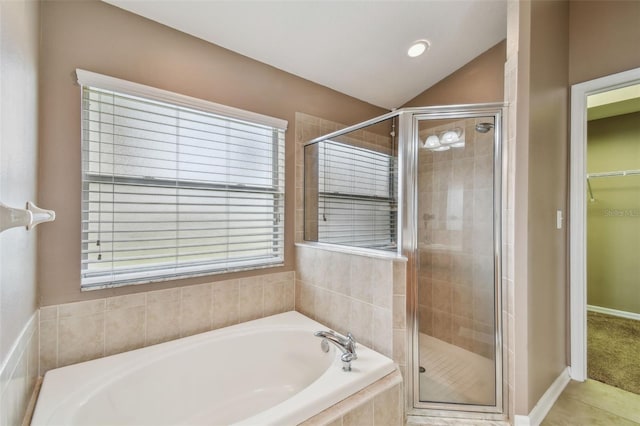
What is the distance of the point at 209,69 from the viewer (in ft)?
6.21

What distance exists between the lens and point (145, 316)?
163 cm

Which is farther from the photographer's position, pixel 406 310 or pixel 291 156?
pixel 291 156

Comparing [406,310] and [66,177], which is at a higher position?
[66,177]

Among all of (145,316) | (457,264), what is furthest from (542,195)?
(145,316)

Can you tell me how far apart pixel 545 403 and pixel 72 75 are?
10.7ft

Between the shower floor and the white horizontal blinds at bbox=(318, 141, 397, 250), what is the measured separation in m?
0.77

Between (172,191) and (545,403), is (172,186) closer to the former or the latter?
(172,191)

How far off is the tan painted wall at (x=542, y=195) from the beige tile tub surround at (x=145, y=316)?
5.37 ft

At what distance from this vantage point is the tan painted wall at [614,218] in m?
3.05

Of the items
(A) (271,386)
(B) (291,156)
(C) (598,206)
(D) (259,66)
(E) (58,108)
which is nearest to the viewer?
(E) (58,108)

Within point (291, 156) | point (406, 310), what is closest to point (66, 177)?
point (291, 156)

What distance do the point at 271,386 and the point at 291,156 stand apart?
1663 mm

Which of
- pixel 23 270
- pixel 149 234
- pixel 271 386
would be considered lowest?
pixel 271 386

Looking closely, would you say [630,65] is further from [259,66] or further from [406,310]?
[259,66]
